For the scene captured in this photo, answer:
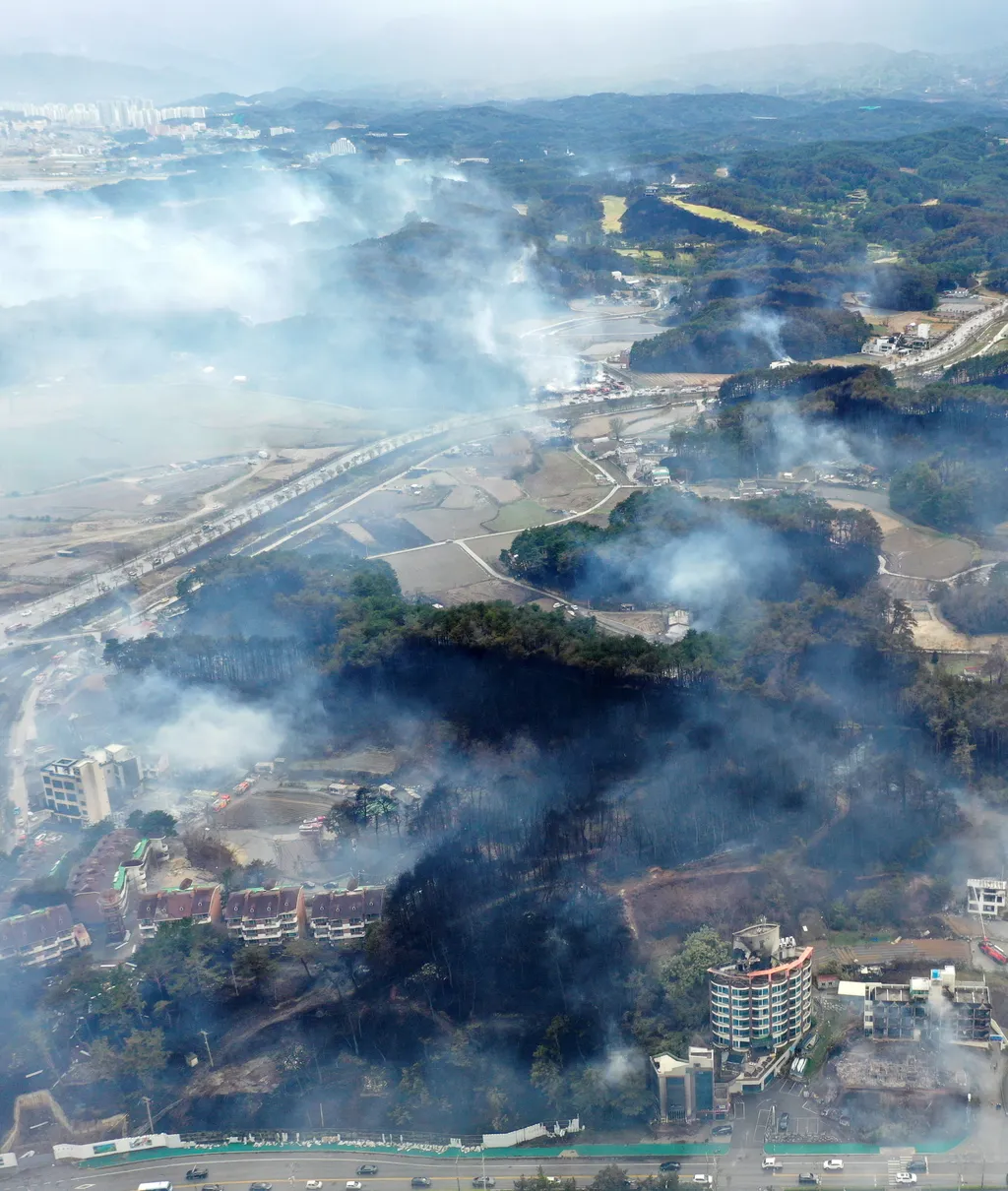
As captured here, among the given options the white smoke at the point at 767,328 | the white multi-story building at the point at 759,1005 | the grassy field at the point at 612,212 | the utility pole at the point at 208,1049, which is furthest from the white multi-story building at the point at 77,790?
the grassy field at the point at 612,212

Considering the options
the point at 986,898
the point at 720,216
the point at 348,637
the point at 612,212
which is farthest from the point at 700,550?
the point at 612,212

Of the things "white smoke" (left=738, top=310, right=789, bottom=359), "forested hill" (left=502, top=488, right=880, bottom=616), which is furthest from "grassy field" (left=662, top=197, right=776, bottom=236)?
"forested hill" (left=502, top=488, right=880, bottom=616)

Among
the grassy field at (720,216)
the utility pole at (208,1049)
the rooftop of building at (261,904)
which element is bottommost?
the utility pole at (208,1049)

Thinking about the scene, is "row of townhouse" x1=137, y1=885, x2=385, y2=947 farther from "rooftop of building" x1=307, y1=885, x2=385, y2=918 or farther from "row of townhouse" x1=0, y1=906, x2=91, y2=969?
"row of townhouse" x1=0, y1=906, x2=91, y2=969

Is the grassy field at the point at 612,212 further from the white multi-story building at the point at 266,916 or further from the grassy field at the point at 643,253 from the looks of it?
the white multi-story building at the point at 266,916

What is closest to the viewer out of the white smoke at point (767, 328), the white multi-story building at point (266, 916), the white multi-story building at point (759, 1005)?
the white multi-story building at point (759, 1005)

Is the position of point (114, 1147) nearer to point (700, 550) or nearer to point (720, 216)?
point (700, 550)
